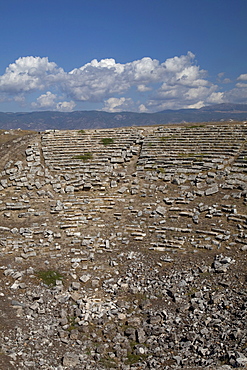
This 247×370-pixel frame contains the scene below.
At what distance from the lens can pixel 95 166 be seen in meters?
31.3

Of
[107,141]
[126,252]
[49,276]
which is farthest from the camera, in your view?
[107,141]

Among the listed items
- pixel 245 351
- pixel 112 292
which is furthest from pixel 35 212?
pixel 245 351

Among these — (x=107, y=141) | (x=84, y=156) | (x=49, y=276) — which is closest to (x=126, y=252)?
(x=49, y=276)

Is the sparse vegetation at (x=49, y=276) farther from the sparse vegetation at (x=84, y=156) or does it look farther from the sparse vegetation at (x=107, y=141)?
the sparse vegetation at (x=107, y=141)

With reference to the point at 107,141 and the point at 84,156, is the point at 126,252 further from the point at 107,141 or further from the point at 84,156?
the point at 107,141

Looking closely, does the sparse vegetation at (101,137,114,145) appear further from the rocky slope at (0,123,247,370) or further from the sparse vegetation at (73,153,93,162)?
→ the sparse vegetation at (73,153,93,162)

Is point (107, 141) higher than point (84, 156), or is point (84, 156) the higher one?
point (107, 141)

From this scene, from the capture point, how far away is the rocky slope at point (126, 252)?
40.8ft

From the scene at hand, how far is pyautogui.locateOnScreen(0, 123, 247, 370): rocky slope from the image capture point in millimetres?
12438

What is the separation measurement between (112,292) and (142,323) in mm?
2897

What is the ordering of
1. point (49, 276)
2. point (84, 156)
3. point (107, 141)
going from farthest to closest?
point (107, 141) → point (84, 156) → point (49, 276)

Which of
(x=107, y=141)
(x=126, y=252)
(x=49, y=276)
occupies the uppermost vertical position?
(x=107, y=141)

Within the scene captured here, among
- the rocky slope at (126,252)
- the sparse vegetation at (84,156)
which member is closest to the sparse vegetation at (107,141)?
the rocky slope at (126,252)

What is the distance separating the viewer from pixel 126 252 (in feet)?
65.1
